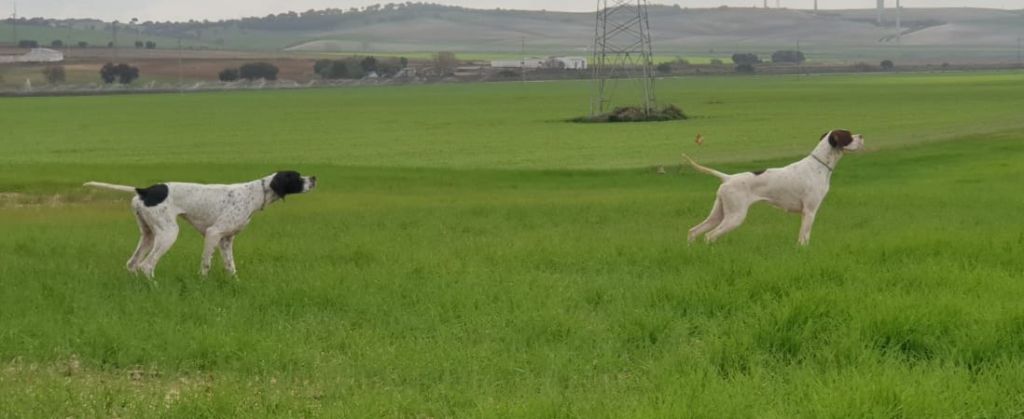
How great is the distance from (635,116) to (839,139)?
60153 mm

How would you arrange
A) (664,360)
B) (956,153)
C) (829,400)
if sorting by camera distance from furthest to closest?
(956,153) < (664,360) < (829,400)

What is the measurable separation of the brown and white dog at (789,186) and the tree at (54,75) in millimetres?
177768

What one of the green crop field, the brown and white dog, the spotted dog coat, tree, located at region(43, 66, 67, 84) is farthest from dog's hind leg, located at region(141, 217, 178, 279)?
tree, located at region(43, 66, 67, 84)

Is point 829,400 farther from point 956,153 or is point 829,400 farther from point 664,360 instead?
point 956,153

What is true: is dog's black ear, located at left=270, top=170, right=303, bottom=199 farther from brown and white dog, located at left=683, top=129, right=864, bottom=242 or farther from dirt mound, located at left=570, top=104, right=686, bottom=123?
dirt mound, located at left=570, top=104, right=686, bottom=123

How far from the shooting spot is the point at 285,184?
14.3 metres

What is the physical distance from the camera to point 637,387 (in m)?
8.74

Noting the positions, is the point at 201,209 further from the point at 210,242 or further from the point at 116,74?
the point at 116,74

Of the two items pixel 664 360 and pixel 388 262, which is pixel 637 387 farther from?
pixel 388 262

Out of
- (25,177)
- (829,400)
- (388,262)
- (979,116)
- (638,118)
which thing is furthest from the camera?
(638,118)

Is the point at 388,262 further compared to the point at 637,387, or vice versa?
the point at 388,262

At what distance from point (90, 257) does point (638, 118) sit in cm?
6124

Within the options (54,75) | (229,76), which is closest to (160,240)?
(54,75)

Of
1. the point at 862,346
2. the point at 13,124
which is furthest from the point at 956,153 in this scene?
the point at 13,124
